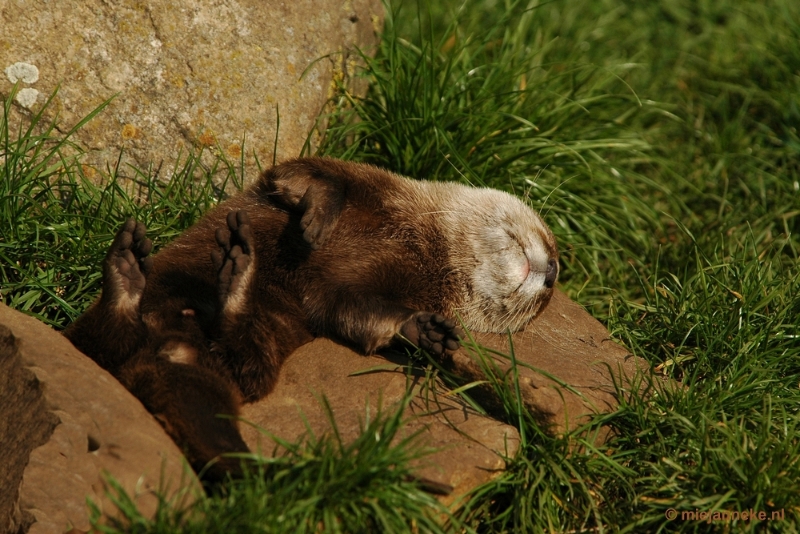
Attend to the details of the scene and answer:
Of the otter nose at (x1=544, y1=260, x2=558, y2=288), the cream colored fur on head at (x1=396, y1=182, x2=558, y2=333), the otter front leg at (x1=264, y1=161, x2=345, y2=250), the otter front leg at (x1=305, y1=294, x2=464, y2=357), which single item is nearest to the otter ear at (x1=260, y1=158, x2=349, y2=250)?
the otter front leg at (x1=264, y1=161, x2=345, y2=250)

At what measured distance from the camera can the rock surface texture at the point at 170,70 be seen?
3459 millimetres

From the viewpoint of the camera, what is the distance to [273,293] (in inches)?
121

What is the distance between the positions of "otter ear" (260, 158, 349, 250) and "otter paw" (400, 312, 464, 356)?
440 mm

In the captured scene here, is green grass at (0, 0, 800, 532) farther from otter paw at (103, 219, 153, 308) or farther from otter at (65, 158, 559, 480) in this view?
otter paw at (103, 219, 153, 308)

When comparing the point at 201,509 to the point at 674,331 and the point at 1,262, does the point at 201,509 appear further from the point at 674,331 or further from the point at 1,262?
the point at 674,331

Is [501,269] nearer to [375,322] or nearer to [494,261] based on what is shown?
[494,261]

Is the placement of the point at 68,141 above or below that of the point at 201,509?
above

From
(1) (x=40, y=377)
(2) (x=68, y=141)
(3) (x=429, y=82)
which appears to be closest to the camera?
(1) (x=40, y=377)

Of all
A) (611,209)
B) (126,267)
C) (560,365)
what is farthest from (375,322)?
(611,209)

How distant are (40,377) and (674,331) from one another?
7.83 ft

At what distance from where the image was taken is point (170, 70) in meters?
3.57

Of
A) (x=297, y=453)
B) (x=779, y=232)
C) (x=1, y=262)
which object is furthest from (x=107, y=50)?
(x=779, y=232)

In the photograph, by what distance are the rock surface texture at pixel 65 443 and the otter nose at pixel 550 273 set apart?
1609 mm

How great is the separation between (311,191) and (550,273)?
1.00m
